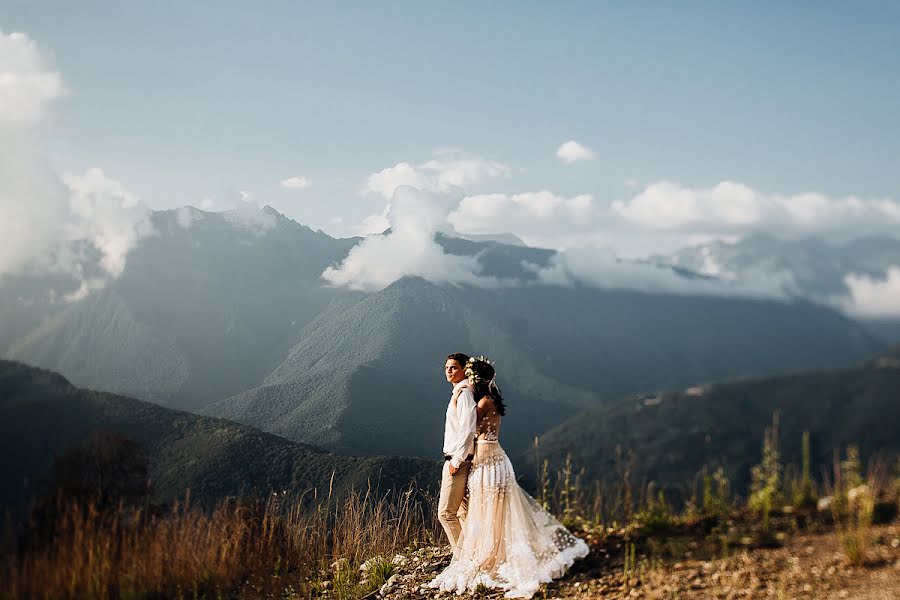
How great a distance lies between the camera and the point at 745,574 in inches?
190

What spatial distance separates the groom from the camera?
6125 millimetres

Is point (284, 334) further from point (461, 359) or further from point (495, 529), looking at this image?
point (495, 529)

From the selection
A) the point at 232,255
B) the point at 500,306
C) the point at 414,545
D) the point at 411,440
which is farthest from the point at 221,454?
the point at 500,306

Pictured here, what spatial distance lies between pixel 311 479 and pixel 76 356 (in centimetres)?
1133

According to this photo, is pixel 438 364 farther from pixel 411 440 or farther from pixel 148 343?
pixel 148 343

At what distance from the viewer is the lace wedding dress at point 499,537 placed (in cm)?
594

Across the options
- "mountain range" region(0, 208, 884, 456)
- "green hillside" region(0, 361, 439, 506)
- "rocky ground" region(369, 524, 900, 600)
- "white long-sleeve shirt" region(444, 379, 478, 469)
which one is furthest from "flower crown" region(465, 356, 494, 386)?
"green hillside" region(0, 361, 439, 506)

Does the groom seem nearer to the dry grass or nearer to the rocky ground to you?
the rocky ground

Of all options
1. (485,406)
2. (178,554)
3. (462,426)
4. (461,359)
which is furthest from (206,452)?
(485,406)

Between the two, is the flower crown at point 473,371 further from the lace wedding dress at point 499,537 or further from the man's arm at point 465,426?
the lace wedding dress at point 499,537

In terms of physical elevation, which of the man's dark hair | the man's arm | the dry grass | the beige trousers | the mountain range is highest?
the mountain range

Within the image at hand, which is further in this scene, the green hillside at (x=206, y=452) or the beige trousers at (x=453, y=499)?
→ the green hillside at (x=206, y=452)

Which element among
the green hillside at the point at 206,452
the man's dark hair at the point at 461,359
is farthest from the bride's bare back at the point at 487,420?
the green hillside at the point at 206,452

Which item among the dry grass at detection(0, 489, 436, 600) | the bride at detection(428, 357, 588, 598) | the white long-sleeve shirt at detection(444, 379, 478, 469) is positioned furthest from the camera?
the white long-sleeve shirt at detection(444, 379, 478, 469)
